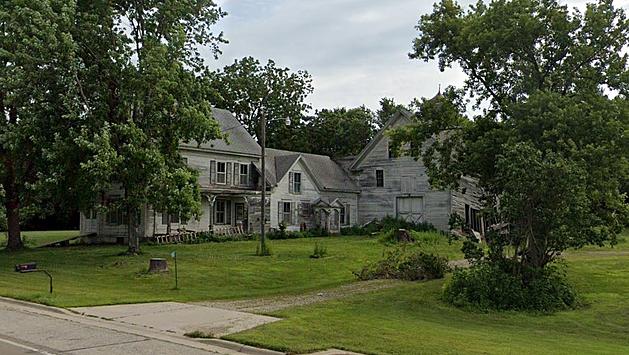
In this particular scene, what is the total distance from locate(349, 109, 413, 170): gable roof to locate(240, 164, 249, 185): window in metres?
9.56

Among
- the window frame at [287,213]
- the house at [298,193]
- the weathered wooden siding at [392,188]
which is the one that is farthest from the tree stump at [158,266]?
the weathered wooden siding at [392,188]

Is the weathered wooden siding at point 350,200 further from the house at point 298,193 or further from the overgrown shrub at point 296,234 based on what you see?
the overgrown shrub at point 296,234

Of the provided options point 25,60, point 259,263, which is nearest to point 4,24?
point 25,60

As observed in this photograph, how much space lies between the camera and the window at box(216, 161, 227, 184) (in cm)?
4237

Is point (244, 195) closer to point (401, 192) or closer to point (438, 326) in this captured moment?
point (401, 192)

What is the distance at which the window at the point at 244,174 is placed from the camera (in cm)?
4409

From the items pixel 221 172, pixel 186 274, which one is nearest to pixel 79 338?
pixel 186 274

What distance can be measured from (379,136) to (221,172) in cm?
1258

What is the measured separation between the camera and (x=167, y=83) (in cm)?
2728

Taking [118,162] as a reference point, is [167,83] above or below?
above

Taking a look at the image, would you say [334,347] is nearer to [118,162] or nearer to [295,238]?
[118,162]

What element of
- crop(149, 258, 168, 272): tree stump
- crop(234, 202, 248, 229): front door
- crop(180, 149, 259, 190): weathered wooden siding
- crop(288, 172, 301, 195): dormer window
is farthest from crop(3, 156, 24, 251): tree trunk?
crop(288, 172, 301, 195): dormer window

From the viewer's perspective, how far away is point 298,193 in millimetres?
46344

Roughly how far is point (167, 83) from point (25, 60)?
5.44 metres
